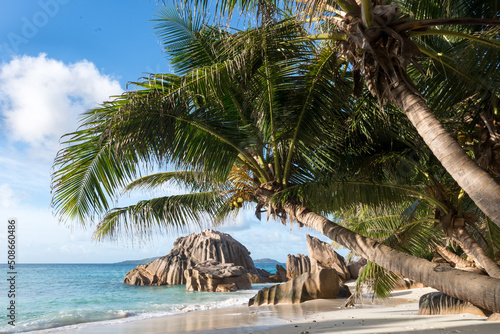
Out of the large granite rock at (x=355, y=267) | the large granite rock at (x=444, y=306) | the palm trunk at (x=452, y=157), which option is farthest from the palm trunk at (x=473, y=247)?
the large granite rock at (x=355, y=267)

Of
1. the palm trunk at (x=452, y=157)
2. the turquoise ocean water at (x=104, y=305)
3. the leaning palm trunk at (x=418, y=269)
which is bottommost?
Result: the turquoise ocean water at (x=104, y=305)

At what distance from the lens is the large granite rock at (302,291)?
46.1 feet

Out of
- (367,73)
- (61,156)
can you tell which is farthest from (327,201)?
(61,156)

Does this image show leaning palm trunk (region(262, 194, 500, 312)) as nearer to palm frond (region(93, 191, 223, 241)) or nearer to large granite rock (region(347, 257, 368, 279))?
palm frond (region(93, 191, 223, 241))

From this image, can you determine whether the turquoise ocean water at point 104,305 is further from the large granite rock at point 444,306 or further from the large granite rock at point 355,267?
the large granite rock at point 444,306

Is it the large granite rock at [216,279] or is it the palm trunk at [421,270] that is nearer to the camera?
the palm trunk at [421,270]

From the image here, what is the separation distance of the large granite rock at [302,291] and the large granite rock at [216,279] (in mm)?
11777

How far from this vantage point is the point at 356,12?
4113 millimetres

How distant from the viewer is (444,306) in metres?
8.70

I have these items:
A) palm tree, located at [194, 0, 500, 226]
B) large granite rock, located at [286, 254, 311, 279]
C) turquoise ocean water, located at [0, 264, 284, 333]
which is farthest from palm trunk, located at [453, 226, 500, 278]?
large granite rock, located at [286, 254, 311, 279]

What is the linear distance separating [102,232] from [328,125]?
6.38 m

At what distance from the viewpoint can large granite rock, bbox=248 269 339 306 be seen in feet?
46.1

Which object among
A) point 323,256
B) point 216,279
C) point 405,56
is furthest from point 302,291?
point 323,256

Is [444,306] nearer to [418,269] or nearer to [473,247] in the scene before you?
[473,247]
